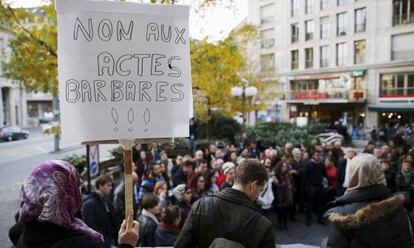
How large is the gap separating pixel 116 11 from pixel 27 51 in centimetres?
647

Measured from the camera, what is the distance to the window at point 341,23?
3403 centimetres

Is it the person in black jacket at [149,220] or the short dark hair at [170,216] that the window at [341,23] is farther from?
the short dark hair at [170,216]

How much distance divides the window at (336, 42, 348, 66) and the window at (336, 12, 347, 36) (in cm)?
122

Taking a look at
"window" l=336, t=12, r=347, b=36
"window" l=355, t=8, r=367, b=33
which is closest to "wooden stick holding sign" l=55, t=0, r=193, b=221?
"window" l=355, t=8, r=367, b=33

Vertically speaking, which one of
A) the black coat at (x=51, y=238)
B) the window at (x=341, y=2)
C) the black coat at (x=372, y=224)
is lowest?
the black coat at (x=372, y=224)

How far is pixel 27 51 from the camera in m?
7.43

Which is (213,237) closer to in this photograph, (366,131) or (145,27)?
(145,27)

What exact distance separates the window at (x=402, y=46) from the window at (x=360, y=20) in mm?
3173

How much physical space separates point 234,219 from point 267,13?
40706mm

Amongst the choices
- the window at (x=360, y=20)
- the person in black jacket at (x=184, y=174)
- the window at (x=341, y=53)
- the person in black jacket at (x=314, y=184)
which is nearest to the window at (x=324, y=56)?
the window at (x=341, y=53)

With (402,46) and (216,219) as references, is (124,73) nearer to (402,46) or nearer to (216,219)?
(216,219)

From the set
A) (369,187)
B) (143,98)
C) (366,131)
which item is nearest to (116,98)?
(143,98)

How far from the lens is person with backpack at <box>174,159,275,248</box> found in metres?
2.00

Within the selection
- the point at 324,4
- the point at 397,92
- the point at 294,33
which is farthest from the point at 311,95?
the point at 324,4
